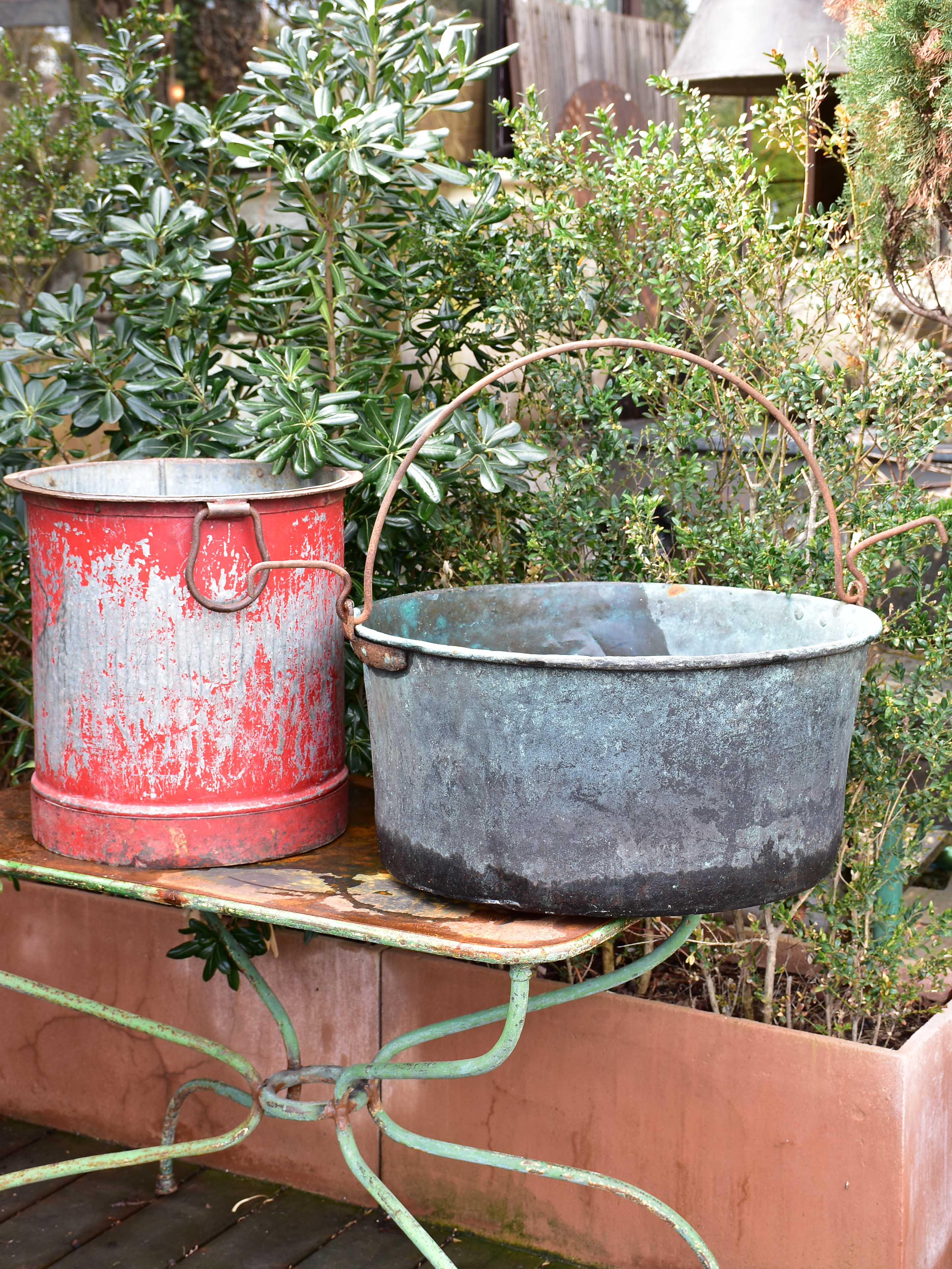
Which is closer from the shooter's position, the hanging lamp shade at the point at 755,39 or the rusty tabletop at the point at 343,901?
the rusty tabletop at the point at 343,901

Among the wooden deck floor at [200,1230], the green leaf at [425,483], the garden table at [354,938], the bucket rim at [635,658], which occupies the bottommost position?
the wooden deck floor at [200,1230]

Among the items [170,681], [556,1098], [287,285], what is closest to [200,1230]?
[556,1098]

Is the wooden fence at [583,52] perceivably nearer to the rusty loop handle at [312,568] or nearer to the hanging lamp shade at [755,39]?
the hanging lamp shade at [755,39]

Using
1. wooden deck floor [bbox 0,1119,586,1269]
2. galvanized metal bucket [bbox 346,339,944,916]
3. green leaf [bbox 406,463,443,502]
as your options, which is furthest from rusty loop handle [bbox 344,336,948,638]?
wooden deck floor [bbox 0,1119,586,1269]

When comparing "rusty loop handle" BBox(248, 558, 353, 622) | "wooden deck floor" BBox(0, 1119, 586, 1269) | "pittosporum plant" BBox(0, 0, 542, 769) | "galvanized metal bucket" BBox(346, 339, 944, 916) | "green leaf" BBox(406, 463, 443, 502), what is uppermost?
"pittosporum plant" BBox(0, 0, 542, 769)

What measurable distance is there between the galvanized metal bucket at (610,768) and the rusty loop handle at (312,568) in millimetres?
39

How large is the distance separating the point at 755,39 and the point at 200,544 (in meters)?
1.76

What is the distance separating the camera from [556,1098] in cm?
221

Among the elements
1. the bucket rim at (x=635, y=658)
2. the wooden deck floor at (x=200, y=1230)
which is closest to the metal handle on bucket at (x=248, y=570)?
the bucket rim at (x=635, y=658)

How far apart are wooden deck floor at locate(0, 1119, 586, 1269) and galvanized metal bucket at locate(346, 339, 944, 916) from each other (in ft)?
3.02

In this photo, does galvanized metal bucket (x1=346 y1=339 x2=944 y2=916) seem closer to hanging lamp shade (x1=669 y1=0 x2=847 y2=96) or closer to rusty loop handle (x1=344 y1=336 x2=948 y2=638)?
rusty loop handle (x1=344 y1=336 x2=948 y2=638)

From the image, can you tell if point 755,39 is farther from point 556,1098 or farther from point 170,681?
point 556,1098

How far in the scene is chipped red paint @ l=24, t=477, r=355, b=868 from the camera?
1723 millimetres

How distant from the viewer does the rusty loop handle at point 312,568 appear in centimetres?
167
